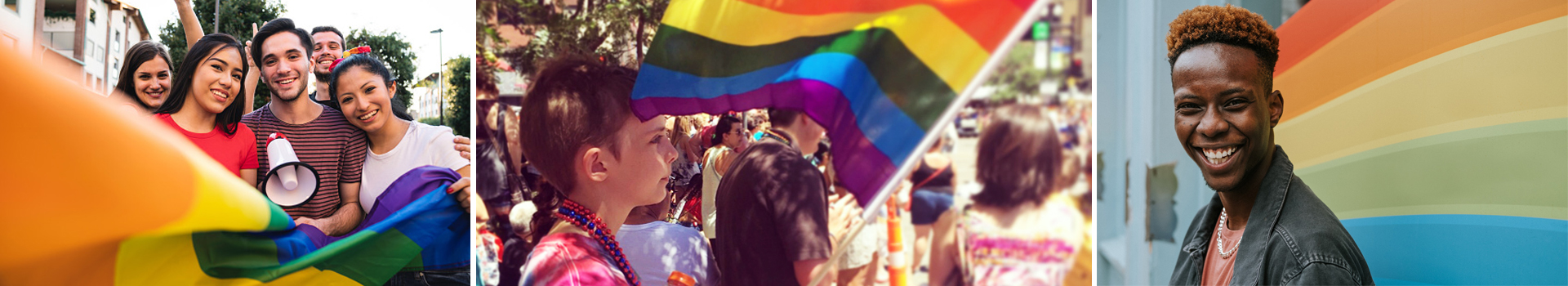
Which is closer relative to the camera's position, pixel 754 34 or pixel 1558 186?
pixel 1558 186

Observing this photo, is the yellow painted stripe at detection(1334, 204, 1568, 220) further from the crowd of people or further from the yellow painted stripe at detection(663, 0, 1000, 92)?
the yellow painted stripe at detection(663, 0, 1000, 92)

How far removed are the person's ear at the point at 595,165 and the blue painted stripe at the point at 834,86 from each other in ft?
0.89

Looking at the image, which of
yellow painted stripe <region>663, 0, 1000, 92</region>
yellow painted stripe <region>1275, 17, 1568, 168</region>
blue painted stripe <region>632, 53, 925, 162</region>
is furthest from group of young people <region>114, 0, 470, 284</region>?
yellow painted stripe <region>1275, 17, 1568, 168</region>

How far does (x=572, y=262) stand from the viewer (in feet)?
10.9

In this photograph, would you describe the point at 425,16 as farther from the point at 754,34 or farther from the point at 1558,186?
the point at 1558,186

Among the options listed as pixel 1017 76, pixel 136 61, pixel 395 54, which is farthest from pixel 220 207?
pixel 1017 76

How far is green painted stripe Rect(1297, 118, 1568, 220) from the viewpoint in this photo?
2.83m

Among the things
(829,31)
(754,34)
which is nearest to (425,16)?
(754,34)

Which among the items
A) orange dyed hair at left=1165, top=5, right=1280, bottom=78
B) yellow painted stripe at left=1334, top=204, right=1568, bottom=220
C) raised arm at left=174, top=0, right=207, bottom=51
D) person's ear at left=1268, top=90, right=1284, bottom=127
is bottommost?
yellow painted stripe at left=1334, top=204, right=1568, bottom=220

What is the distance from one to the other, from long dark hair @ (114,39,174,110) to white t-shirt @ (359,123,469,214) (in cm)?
84

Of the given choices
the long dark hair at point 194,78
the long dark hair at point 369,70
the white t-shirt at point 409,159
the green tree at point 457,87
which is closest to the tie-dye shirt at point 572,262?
the white t-shirt at point 409,159

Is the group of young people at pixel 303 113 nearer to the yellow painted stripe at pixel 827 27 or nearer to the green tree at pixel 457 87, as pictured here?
the green tree at pixel 457 87

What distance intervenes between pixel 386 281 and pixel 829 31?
6.65 feet

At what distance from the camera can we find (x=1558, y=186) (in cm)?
284
